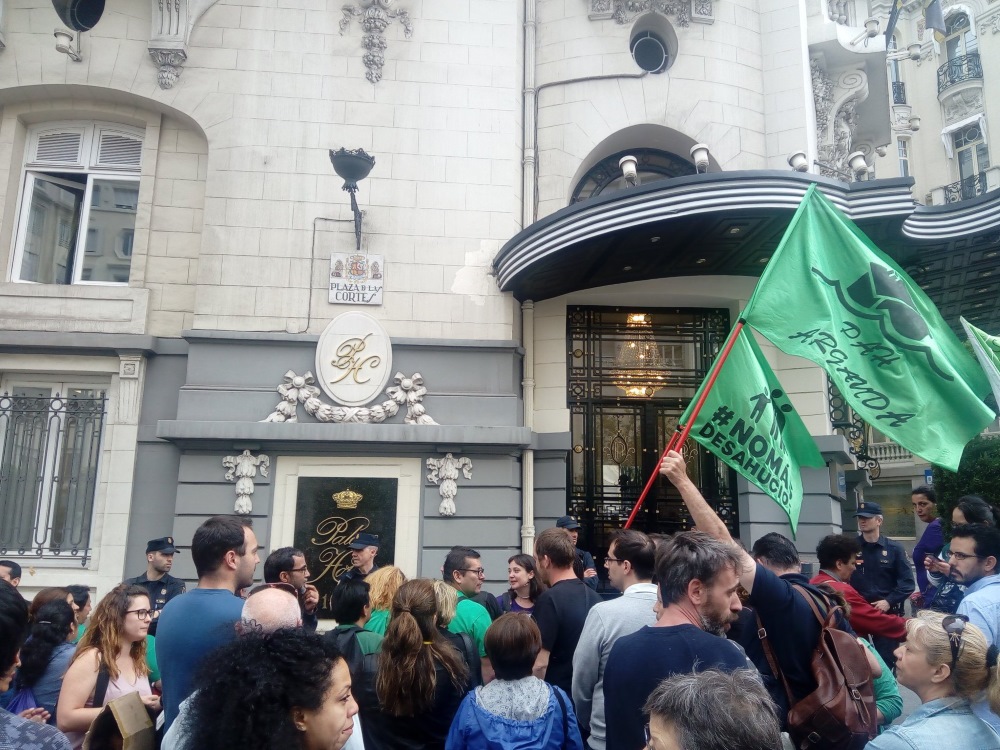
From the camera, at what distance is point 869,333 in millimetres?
5309

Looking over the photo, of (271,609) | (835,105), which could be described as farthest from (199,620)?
(835,105)

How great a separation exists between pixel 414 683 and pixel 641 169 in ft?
33.6

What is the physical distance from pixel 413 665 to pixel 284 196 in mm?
8232

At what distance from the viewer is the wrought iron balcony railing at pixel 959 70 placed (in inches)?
1017

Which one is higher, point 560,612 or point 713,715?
point 713,715

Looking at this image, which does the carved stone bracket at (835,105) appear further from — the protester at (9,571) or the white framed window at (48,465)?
the protester at (9,571)

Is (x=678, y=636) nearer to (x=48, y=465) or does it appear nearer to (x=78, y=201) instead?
(x=48, y=465)

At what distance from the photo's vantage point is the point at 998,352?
5707mm

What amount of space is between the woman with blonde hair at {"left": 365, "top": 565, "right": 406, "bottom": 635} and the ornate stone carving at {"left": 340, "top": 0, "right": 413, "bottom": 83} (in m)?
8.20

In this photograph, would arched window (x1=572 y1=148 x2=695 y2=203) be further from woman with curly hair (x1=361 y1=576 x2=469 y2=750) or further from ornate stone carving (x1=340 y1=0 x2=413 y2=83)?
woman with curly hair (x1=361 y1=576 x2=469 y2=750)

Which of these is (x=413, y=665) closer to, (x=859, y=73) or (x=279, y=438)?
(x=279, y=438)

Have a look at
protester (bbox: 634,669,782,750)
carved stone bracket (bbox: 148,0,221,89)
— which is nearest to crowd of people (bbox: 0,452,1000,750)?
protester (bbox: 634,669,782,750)

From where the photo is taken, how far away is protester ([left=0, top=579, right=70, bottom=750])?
86.2 inches

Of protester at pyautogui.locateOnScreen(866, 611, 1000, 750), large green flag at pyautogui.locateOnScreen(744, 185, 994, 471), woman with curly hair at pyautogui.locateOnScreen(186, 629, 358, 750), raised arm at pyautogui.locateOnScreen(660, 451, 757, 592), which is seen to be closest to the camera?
woman with curly hair at pyautogui.locateOnScreen(186, 629, 358, 750)
